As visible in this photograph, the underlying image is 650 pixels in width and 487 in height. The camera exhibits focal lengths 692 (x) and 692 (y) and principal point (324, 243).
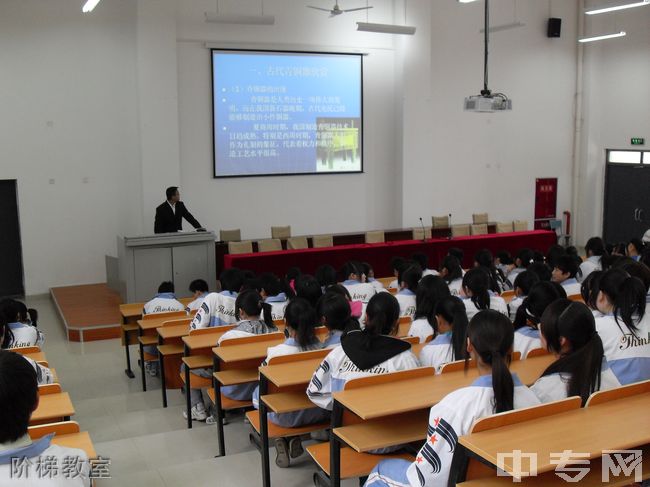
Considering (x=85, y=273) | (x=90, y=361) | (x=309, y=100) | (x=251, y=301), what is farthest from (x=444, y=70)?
(x=251, y=301)

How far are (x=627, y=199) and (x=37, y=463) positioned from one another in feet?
43.6

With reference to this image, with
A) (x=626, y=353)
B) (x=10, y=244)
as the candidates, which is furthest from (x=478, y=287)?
(x=10, y=244)

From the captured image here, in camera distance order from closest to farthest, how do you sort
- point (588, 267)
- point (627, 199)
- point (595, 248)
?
point (588, 267) < point (595, 248) < point (627, 199)

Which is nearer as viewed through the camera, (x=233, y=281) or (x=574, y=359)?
(x=574, y=359)

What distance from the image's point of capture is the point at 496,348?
2.62 metres

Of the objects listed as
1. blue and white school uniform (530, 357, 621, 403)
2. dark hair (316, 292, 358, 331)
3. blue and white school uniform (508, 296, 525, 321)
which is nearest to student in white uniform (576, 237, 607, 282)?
blue and white school uniform (508, 296, 525, 321)

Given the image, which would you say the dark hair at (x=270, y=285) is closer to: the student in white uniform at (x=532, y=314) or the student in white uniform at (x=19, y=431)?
the student in white uniform at (x=532, y=314)

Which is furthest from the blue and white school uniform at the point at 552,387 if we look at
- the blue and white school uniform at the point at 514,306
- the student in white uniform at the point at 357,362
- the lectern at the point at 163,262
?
the lectern at the point at 163,262

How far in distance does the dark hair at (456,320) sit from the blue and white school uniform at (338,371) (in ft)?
1.04

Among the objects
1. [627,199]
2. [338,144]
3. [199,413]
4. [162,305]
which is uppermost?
[338,144]

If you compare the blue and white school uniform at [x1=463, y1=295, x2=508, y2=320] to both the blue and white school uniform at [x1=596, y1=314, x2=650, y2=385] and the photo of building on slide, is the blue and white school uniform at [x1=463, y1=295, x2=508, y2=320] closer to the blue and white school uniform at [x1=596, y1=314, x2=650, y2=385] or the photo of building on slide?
the blue and white school uniform at [x1=596, y1=314, x2=650, y2=385]

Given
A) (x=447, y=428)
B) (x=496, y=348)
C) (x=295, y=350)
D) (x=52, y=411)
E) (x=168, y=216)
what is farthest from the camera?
(x=168, y=216)

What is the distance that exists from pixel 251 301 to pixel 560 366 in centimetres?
230

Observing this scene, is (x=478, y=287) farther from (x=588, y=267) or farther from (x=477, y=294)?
(x=588, y=267)
